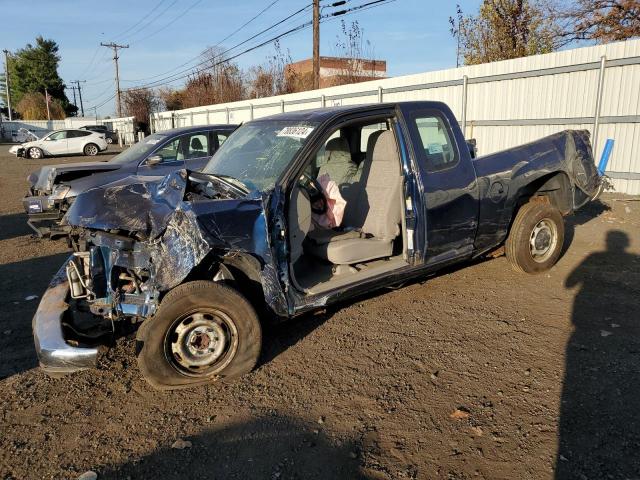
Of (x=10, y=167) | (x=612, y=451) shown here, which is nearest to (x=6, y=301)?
(x=612, y=451)

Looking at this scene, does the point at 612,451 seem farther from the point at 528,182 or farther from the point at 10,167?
the point at 10,167

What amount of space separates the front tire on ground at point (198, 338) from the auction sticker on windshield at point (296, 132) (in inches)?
57.7

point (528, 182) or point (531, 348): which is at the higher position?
point (528, 182)

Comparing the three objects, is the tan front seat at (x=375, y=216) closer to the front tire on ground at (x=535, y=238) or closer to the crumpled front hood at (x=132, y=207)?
the crumpled front hood at (x=132, y=207)

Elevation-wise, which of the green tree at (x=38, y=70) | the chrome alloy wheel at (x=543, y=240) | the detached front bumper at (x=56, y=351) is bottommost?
the detached front bumper at (x=56, y=351)

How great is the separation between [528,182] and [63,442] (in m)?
4.76

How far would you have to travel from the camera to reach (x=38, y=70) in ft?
244

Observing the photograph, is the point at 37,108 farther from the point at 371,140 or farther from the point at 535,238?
the point at 535,238

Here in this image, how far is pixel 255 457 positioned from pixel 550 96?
10099mm

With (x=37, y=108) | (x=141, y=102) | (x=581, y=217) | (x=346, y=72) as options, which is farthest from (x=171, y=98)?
(x=581, y=217)

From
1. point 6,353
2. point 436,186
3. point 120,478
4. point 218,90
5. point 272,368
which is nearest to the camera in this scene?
A: point 120,478

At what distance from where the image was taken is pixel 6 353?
13.7 ft

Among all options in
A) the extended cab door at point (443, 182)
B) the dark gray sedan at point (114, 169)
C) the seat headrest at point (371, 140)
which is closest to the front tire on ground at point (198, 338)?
the extended cab door at point (443, 182)

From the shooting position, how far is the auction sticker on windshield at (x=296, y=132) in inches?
163
